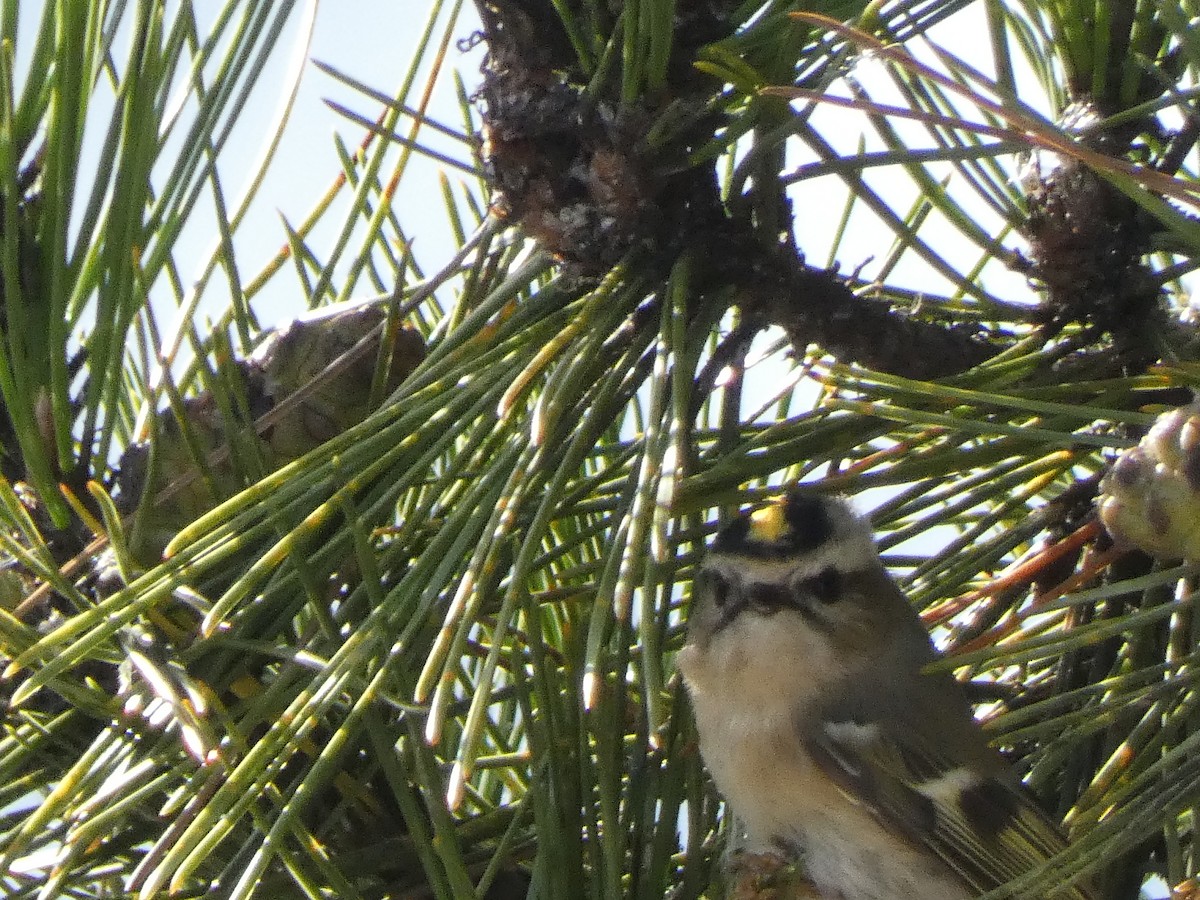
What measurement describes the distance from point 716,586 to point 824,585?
5.8 inches

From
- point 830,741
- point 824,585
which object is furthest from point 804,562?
point 830,741

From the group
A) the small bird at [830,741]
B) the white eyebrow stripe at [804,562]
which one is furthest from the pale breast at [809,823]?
the white eyebrow stripe at [804,562]

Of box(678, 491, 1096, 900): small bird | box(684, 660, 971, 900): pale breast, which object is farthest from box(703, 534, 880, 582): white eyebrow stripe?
box(684, 660, 971, 900): pale breast

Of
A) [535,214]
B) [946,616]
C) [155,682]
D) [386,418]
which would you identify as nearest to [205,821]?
[155,682]

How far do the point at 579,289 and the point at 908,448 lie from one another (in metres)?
0.23

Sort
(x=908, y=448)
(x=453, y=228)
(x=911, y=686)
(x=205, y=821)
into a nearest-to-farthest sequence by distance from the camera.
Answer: (x=205, y=821)
(x=908, y=448)
(x=453, y=228)
(x=911, y=686)

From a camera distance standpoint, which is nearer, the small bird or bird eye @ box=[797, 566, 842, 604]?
the small bird

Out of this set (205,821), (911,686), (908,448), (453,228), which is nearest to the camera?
(205,821)

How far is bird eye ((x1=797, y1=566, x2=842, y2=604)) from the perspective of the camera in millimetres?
1298

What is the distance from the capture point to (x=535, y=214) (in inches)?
32.3

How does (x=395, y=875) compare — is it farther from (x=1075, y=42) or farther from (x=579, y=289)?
(x=1075, y=42)

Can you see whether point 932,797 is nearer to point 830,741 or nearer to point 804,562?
point 830,741

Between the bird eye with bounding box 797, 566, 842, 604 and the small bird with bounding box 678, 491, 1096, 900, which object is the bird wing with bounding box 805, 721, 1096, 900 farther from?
the bird eye with bounding box 797, 566, 842, 604

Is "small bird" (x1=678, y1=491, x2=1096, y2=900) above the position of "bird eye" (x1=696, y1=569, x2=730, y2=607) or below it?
below
